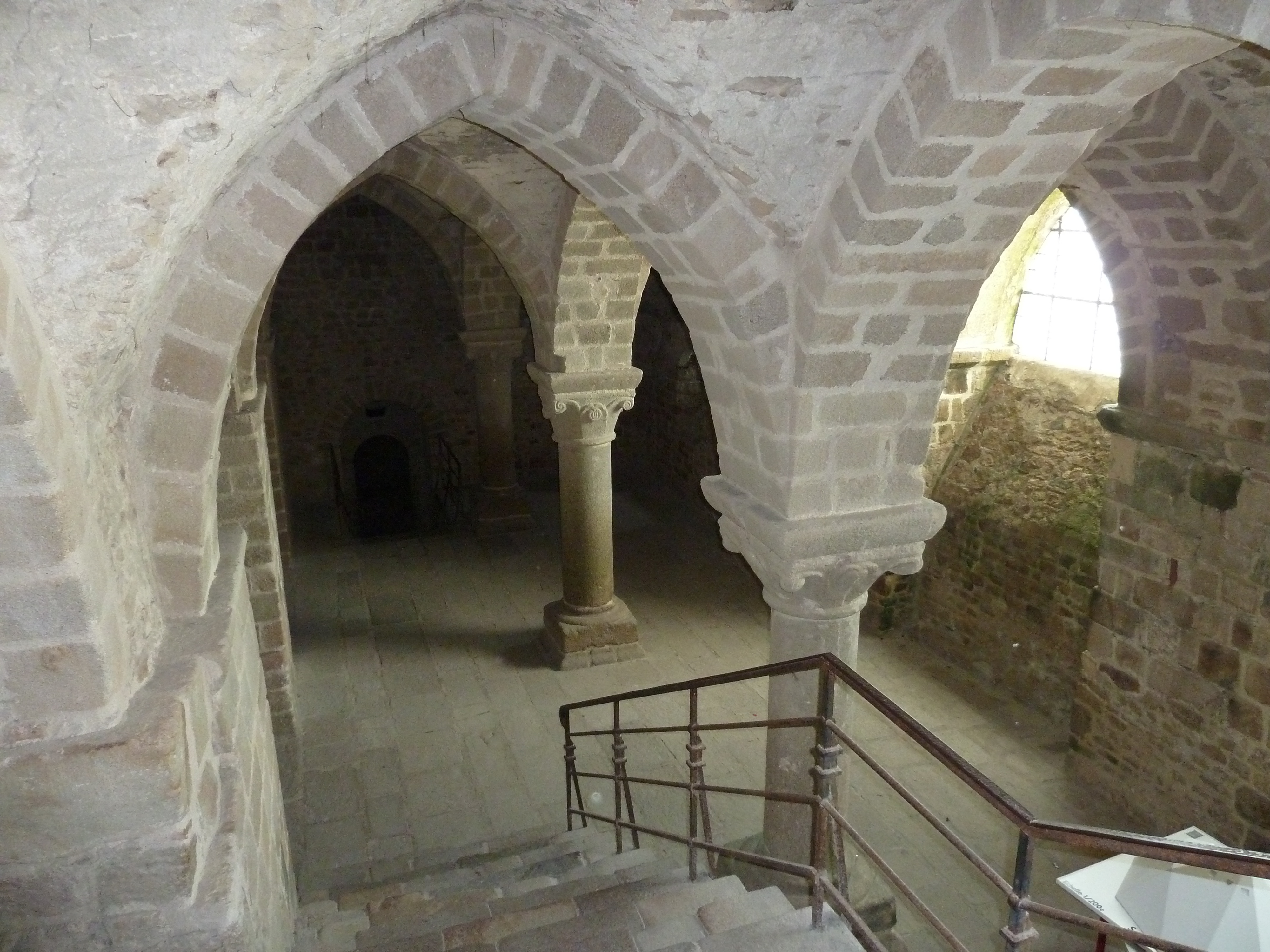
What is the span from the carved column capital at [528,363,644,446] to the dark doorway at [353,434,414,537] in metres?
7.25

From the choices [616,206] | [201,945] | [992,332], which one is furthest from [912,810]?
[201,945]

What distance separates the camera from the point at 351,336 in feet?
36.0

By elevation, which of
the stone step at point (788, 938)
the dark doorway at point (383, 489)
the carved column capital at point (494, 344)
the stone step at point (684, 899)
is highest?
the carved column capital at point (494, 344)

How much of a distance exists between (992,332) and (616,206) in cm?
388

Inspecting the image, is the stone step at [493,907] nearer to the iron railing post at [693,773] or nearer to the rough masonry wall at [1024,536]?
the iron railing post at [693,773]

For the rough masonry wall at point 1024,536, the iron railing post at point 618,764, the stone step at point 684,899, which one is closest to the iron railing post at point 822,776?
the stone step at point 684,899

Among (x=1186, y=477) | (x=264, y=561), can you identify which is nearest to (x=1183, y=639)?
(x=1186, y=477)

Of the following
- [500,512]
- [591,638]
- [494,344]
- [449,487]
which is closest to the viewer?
[591,638]

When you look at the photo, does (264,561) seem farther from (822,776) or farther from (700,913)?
(822,776)

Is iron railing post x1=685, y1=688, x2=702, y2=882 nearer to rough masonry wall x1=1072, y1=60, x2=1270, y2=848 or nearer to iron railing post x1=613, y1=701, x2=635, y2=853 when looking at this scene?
iron railing post x1=613, y1=701, x2=635, y2=853

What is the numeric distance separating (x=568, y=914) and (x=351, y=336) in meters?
8.95

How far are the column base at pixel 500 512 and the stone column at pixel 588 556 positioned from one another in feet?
8.18

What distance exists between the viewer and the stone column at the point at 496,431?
27.6ft

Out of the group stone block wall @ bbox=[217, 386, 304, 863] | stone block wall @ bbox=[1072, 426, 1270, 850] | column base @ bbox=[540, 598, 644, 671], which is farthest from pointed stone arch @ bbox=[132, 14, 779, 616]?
column base @ bbox=[540, 598, 644, 671]
